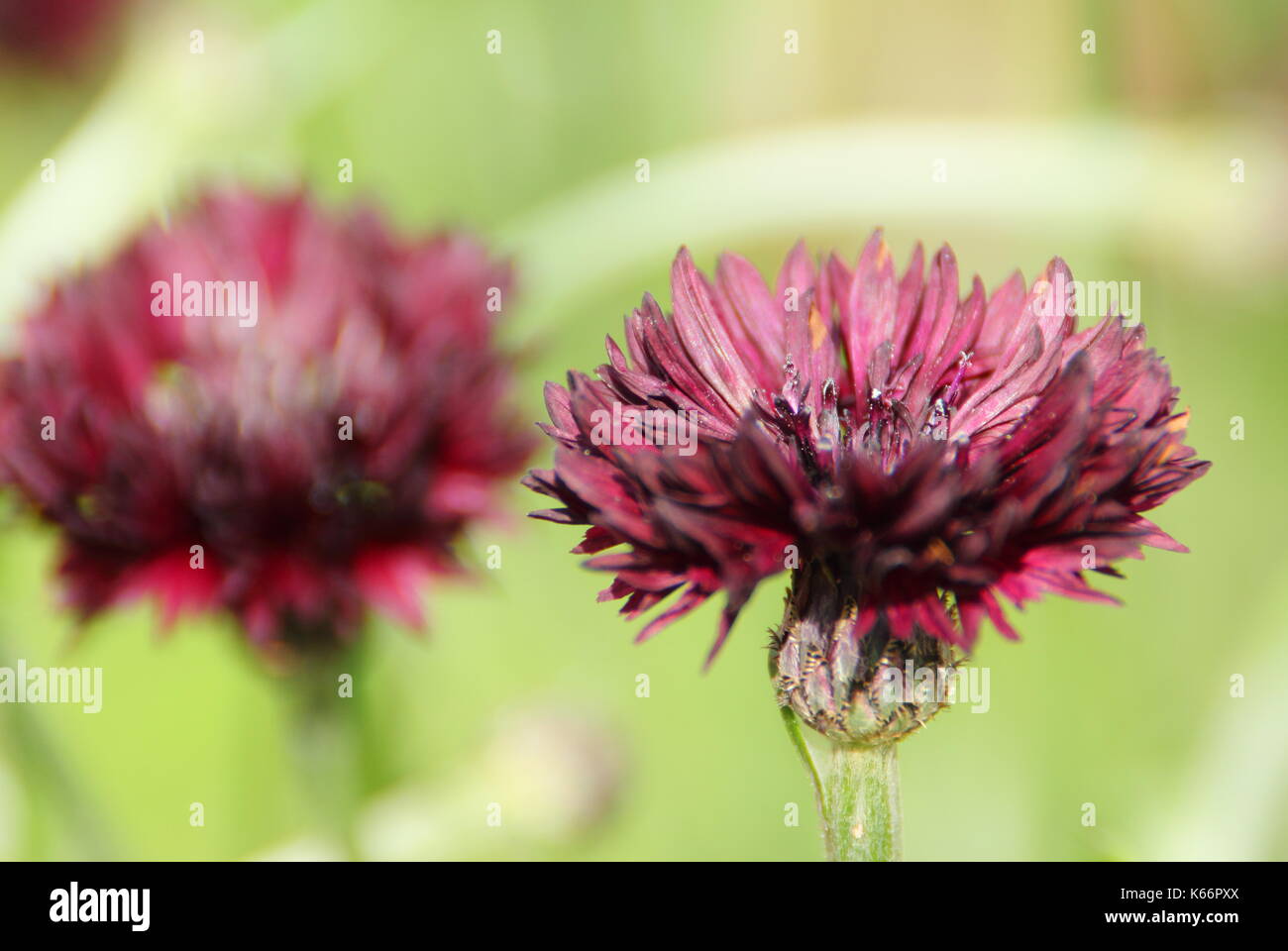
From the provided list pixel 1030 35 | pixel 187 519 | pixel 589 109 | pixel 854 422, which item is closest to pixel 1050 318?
pixel 854 422

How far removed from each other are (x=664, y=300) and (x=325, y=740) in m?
0.91

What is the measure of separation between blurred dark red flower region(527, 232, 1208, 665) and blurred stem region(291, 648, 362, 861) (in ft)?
1.23

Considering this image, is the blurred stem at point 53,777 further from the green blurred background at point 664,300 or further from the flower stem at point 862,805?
the flower stem at point 862,805

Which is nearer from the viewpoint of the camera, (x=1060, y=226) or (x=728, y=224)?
(x=728, y=224)

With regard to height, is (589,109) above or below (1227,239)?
above

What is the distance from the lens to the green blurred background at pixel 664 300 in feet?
3.76

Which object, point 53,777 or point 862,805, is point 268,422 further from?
point 862,805

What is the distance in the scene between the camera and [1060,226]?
1378 millimetres

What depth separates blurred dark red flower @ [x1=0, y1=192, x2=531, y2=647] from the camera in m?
0.80

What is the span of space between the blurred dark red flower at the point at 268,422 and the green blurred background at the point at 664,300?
3.9 inches

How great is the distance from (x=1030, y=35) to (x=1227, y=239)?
1.26ft

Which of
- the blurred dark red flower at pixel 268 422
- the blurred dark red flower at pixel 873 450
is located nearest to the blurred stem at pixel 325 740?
the blurred dark red flower at pixel 268 422

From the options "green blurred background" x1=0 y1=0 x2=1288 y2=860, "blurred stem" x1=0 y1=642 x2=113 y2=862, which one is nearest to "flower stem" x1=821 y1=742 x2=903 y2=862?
"green blurred background" x1=0 y1=0 x2=1288 y2=860
